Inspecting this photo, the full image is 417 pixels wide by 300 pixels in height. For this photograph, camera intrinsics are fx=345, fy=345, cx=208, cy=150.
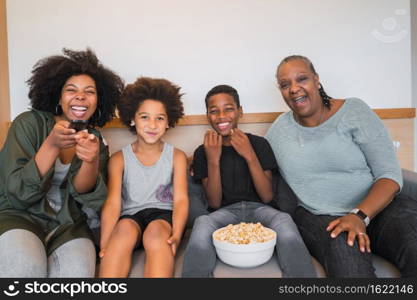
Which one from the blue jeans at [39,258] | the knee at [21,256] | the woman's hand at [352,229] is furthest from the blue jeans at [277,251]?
the knee at [21,256]

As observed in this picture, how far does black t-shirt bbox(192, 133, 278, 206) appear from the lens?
1.50 meters

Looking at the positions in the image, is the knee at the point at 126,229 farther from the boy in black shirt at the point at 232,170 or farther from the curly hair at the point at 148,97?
the curly hair at the point at 148,97

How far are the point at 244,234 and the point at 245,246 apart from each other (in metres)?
0.06

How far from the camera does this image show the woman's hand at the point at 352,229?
1061 millimetres

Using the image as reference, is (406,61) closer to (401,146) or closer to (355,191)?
(401,146)

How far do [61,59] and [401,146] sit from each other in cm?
175

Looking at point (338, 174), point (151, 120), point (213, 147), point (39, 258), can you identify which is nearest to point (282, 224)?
point (338, 174)

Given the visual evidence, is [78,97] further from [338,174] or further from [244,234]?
[338,174]

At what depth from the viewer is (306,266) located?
108 centimetres

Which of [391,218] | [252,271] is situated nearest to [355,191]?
[391,218]

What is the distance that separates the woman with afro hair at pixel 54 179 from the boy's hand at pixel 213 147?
43cm

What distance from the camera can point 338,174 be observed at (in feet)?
4.44
